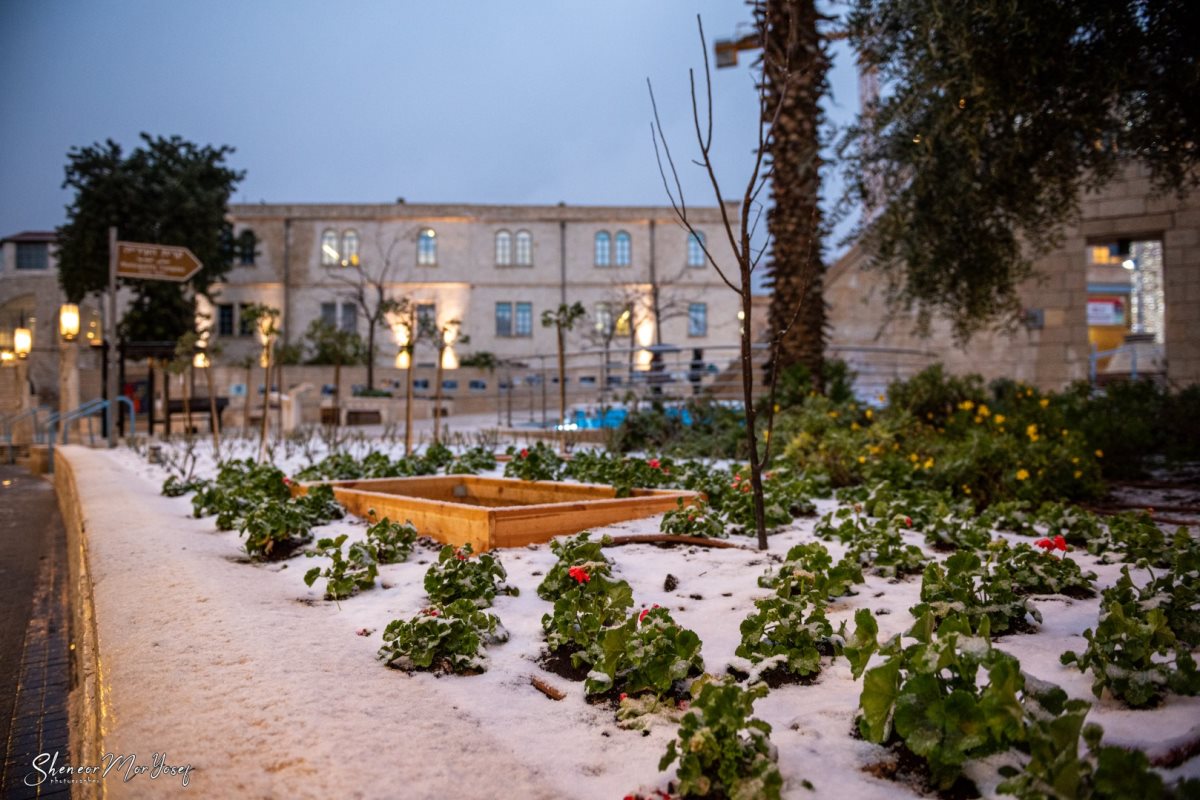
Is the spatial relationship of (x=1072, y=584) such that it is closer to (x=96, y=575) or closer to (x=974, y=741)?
(x=974, y=741)

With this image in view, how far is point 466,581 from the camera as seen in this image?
11.2 feet

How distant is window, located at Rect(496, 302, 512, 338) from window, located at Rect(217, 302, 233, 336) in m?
12.7

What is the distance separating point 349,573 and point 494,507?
4.28 ft

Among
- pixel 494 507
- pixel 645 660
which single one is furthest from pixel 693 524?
pixel 645 660

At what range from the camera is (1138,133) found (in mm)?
7156

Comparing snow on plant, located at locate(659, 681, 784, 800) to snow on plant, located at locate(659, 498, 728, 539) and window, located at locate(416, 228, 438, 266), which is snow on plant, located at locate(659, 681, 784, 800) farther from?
window, located at locate(416, 228, 438, 266)

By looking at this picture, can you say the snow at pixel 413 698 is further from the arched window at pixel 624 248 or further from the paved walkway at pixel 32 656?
the arched window at pixel 624 248

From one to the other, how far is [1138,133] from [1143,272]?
2850 cm

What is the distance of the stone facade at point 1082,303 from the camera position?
520 inches

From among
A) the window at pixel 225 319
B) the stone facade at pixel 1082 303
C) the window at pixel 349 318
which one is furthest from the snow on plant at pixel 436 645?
the window at pixel 225 319

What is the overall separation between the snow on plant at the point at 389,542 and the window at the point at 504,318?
36036mm

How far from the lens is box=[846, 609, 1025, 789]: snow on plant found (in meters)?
1.78

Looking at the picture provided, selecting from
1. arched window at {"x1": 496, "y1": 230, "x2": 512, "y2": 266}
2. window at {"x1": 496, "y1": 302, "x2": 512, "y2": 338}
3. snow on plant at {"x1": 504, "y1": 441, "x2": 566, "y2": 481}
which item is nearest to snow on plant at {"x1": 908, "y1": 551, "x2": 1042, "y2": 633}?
snow on plant at {"x1": 504, "y1": 441, "x2": 566, "y2": 481}

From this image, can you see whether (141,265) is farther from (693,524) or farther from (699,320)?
(699,320)
